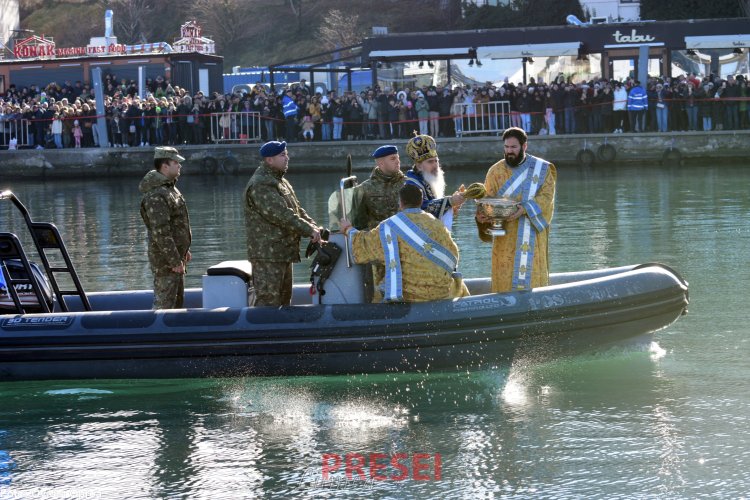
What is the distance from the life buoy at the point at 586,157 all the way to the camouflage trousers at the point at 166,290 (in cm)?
2067

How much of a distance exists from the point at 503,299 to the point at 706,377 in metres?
1.54

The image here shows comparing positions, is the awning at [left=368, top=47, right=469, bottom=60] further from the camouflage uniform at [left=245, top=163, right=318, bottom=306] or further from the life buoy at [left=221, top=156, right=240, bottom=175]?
the camouflage uniform at [left=245, top=163, right=318, bottom=306]

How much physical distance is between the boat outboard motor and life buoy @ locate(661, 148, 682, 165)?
21419 mm

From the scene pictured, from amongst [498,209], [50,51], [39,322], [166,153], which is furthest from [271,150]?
[50,51]

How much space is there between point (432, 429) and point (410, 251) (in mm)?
1380

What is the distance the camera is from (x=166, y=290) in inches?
372

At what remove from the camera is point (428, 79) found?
38.3 m

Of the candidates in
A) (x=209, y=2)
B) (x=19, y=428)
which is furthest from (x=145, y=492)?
(x=209, y=2)

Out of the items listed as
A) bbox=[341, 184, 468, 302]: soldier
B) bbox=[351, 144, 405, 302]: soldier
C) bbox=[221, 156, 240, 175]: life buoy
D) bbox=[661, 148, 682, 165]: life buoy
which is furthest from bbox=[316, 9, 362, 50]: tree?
bbox=[341, 184, 468, 302]: soldier

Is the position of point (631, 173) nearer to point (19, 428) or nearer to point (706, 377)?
point (706, 377)

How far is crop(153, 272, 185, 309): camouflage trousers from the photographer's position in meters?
9.45

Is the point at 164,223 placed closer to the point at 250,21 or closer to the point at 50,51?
the point at 50,51

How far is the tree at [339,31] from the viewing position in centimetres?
5347

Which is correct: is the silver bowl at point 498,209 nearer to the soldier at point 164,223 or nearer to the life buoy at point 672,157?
the soldier at point 164,223
